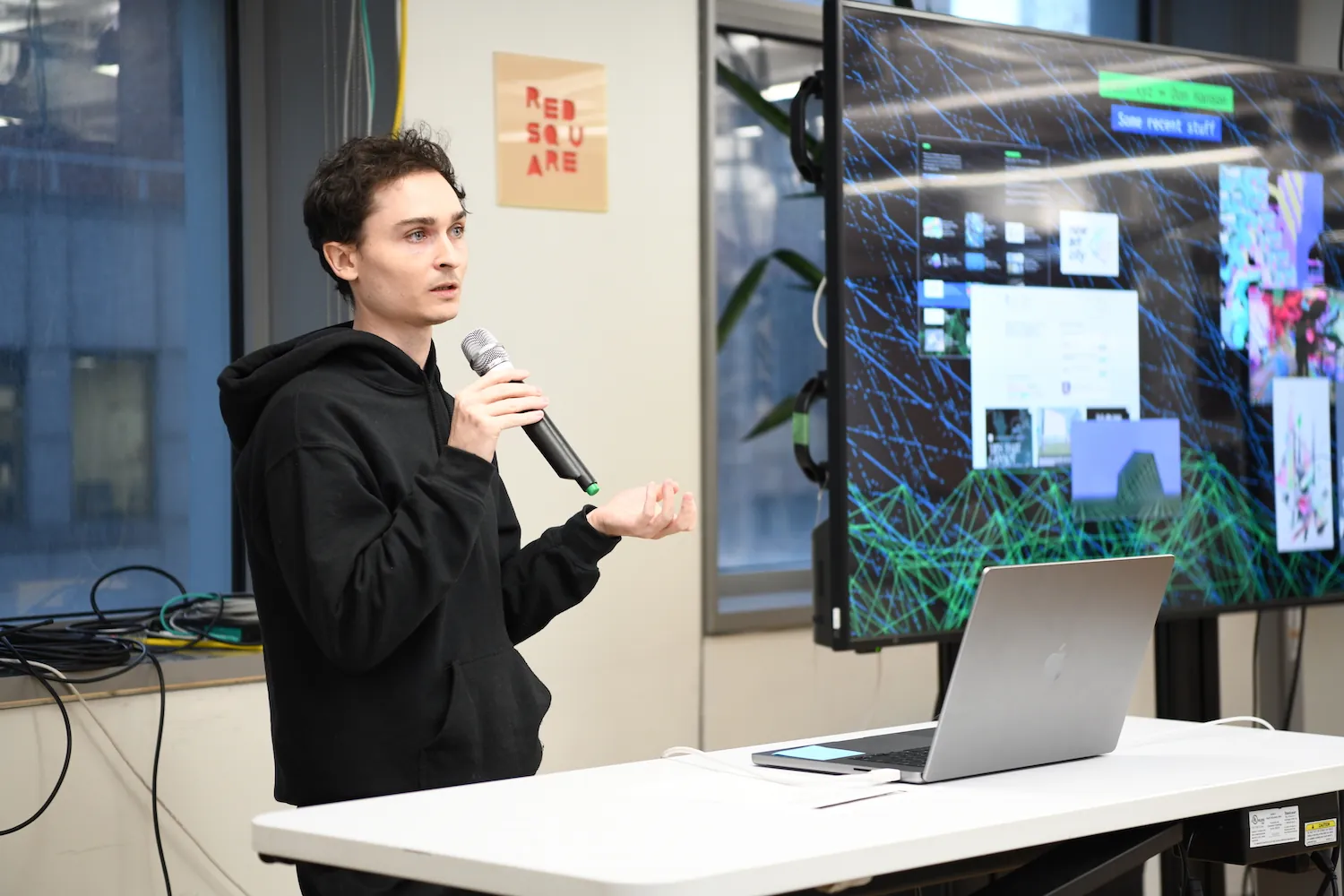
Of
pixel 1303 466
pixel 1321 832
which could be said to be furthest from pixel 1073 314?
pixel 1321 832

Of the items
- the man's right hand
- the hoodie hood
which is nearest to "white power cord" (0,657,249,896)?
the hoodie hood

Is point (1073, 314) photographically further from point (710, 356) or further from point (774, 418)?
point (774, 418)

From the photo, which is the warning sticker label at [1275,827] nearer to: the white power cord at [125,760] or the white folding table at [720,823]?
the white folding table at [720,823]

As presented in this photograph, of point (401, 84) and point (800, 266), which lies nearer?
point (401, 84)

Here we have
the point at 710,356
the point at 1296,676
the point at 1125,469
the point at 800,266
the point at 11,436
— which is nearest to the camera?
the point at 11,436

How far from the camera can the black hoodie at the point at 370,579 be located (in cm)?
160

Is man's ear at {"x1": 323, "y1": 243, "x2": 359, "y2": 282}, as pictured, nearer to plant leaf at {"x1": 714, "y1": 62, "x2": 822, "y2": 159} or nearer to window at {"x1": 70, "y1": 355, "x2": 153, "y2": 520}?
window at {"x1": 70, "y1": 355, "x2": 153, "y2": 520}

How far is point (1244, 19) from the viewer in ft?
13.7

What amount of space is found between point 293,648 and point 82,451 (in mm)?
1110

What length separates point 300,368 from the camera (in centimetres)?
174

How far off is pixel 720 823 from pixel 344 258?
2.84ft

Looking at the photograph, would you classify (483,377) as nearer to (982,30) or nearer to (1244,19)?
(982,30)

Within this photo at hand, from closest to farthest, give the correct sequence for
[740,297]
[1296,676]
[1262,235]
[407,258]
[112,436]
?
[407,258] < [112,436] < [1262,235] < [740,297] < [1296,676]

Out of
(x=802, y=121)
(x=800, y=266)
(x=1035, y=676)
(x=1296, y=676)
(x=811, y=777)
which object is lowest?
(x=1296, y=676)
